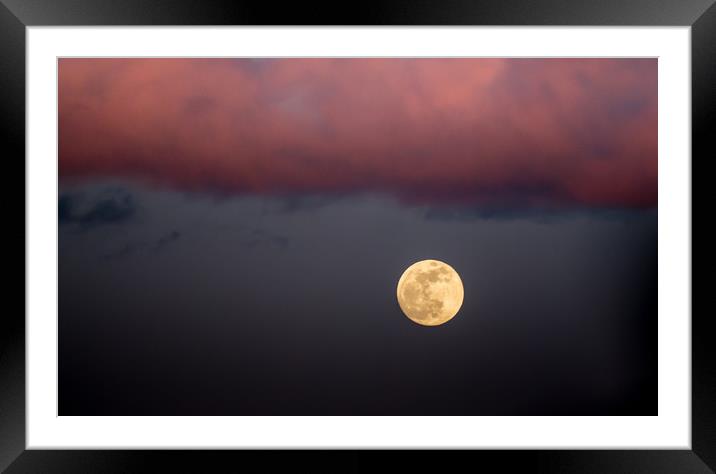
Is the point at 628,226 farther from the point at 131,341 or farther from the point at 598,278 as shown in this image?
the point at 131,341

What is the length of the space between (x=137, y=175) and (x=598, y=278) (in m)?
2.73

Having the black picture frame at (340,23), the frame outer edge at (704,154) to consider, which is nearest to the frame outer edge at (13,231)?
the black picture frame at (340,23)

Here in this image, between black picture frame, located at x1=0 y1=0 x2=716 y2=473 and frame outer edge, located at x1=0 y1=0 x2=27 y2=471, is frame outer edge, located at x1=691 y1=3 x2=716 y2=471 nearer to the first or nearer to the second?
black picture frame, located at x1=0 y1=0 x2=716 y2=473

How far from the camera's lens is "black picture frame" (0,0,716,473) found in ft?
5.40

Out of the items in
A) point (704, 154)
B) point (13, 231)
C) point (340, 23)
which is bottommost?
point (13, 231)

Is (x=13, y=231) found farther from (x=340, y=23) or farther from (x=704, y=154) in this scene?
(x=704, y=154)

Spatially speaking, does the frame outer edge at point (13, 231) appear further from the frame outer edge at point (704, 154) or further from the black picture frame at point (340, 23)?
the frame outer edge at point (704, 154)

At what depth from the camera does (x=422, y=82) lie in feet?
8.71

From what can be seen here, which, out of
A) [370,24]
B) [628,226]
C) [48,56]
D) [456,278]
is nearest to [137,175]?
[48,56]

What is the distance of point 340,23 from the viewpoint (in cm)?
167

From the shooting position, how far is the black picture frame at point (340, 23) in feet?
5.40

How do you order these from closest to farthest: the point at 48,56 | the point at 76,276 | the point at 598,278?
1. the point at 48,56
2. the point at 598,278
3. the point at 76,276

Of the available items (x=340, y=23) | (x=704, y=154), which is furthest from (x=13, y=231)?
(x=704, y=154)

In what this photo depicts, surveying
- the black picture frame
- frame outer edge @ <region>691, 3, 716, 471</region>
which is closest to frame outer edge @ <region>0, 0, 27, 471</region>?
the black picture frame
